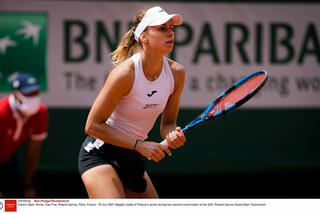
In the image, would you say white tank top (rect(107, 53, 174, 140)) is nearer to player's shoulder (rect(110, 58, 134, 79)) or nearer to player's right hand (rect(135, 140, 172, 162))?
player's shoulder (rect(110, 58, 134, 79))

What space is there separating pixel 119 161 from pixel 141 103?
282 mm

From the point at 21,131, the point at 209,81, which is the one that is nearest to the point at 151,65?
the point at 21,131

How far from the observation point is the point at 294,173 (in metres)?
6.07

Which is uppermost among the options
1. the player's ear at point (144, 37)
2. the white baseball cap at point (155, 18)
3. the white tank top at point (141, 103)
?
the white baseball cap at point (155, 18)

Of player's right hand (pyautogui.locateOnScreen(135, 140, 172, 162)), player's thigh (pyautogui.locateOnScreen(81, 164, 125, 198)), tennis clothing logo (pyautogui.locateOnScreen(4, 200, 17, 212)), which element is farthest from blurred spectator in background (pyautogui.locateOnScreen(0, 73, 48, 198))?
player's right hand (pyautogui.locateOnScreen(135, 140, 172, 162))

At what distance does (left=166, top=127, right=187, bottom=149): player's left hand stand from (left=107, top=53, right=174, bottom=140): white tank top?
0.19 m

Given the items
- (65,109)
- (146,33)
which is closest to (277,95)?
(65,109)

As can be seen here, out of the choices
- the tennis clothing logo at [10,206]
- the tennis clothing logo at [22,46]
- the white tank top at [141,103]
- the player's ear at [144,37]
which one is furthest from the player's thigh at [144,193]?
the tennis clothing logo at [22,46]

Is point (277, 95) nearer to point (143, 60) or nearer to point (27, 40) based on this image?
point (27, 40)

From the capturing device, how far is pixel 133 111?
3502 mm

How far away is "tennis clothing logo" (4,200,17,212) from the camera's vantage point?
422 centimetres

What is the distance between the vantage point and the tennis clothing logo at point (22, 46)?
228 inches

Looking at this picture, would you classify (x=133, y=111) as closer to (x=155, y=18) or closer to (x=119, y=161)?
(x=119, y=161)

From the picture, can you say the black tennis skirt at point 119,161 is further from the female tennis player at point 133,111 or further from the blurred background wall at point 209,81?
the blurred background wall at point 209,81
